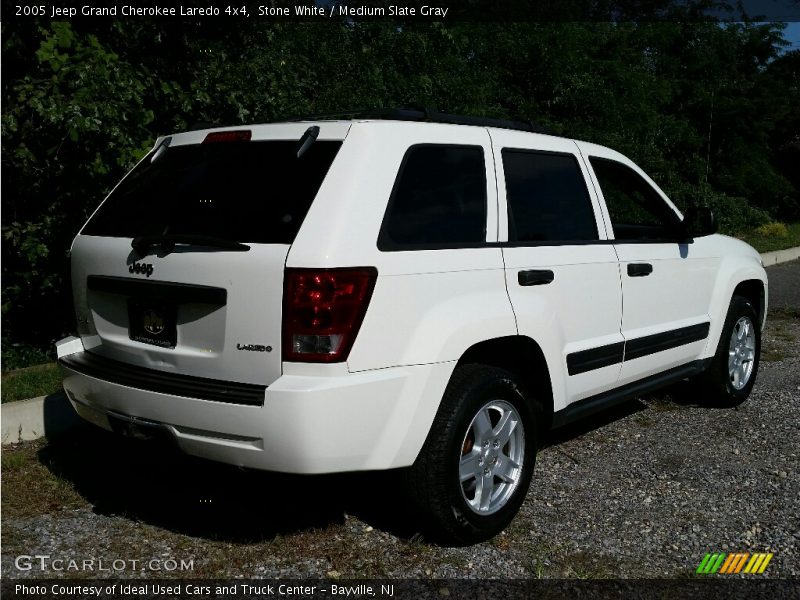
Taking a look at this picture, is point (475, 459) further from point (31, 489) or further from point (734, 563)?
point (31, 489)

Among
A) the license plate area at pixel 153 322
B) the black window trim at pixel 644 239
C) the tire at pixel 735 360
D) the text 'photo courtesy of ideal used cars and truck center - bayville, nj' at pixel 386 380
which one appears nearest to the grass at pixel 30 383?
the text 'photo courtesy of ideal used cars and truck center - bayville, nj' at pixel 386 380

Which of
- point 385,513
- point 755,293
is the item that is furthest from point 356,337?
point 755,293

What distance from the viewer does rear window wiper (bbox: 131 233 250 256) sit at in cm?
321

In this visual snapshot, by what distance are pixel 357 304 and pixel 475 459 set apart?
1052 mm

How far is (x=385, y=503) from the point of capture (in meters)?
4.22

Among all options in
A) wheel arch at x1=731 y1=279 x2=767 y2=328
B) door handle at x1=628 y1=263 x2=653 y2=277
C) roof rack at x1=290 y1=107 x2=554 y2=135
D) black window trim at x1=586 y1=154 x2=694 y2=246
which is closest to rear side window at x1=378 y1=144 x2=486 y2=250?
roof rack at x1=290 y1=107 x2=554 y2=135

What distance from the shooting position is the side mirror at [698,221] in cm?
511

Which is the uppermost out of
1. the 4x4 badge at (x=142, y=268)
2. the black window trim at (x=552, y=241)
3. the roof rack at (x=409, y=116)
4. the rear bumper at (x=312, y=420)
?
the roof rack at (x=409, y=116)

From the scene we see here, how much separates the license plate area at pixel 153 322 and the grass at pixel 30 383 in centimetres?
236

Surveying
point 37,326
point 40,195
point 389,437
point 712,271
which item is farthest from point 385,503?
point 37,326

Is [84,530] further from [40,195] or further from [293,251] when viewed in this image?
[40,195]

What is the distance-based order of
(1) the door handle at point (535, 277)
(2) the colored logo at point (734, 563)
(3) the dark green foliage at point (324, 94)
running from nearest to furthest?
1. (2) the colored logo at point (734, 563)
2. (1) the door handle at point (535, 277)
3. (3) the dark green foliage at point (324, 94)

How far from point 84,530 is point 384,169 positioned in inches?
87.7

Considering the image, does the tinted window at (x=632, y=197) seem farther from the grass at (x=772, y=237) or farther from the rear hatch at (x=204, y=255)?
the grass at (x=772, y=237)
